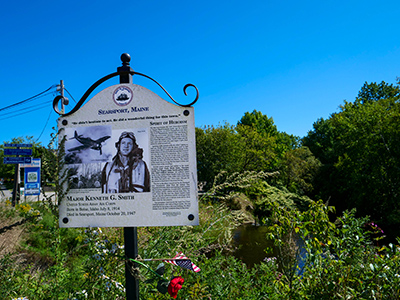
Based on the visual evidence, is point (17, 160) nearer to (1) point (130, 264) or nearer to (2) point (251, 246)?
(2) point (251, 246)

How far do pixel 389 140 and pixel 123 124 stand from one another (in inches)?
720

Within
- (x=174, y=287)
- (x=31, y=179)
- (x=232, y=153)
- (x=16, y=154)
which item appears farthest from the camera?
(x=232, y=153)

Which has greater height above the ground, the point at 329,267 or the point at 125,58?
the point at 125,58

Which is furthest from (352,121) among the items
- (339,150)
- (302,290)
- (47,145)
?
(47,145)

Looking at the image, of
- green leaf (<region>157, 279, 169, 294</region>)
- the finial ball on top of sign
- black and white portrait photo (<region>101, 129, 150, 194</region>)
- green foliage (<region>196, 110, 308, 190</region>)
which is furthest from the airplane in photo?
green foliage (<region>196, 110, 308, 190</region>)

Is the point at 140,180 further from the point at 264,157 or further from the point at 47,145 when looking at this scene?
the point at 264,157

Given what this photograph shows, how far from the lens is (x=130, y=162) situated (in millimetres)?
2176

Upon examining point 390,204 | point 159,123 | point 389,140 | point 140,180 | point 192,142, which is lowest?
point 390,204

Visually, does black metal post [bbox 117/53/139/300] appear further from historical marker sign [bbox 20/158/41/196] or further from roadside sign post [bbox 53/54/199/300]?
historical marker sign [bbox 20/158/41/196]

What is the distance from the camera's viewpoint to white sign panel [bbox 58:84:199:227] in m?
2.11

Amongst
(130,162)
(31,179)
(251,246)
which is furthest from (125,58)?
(31,179)

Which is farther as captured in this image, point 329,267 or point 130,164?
point 329,267

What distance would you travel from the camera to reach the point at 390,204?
15789 mm

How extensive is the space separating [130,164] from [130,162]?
2 centimetres
